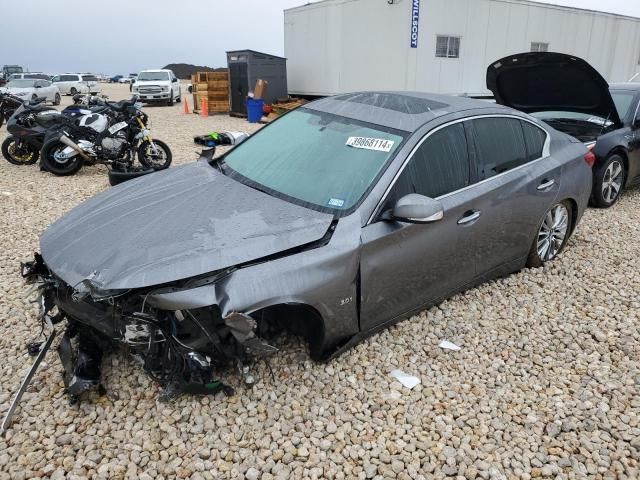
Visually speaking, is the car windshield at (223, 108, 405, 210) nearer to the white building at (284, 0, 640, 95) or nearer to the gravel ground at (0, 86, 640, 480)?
the gravel ground at (0, 86, 640, 480)

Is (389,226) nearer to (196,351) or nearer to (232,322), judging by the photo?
(232,322)

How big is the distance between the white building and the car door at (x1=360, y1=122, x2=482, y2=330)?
11.9 metres

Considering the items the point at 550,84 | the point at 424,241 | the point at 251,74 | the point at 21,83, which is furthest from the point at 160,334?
the point at 21,83

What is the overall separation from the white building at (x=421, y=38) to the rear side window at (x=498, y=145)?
11.3 metres

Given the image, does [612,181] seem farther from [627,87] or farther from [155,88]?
[155,88]

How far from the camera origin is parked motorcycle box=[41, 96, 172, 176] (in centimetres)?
811

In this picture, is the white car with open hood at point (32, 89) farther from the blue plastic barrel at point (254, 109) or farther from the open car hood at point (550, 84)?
the open car hood at point (550, 84)

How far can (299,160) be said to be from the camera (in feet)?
11.2

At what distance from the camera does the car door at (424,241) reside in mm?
2979

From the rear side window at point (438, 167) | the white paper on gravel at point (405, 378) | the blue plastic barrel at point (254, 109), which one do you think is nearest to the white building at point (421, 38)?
the blue plastic barrel at point (254, 109)

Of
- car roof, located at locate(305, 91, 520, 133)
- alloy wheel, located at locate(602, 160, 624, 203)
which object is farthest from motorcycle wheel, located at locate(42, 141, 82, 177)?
alloy wheel, located at locate(602, 160, 624, 203)

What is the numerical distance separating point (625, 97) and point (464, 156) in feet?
16.2

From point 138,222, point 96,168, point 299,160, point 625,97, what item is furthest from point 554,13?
point 138,222

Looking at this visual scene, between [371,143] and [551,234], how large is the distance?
7.34 ft
